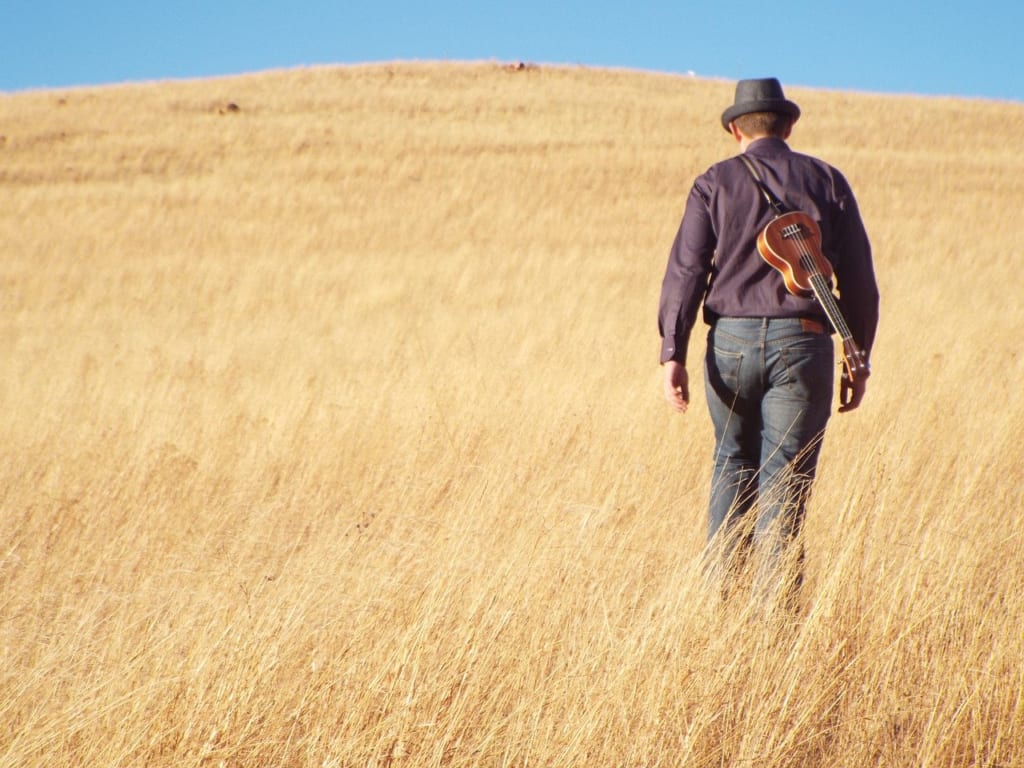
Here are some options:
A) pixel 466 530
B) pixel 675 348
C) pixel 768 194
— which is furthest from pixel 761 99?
pixel 466 530

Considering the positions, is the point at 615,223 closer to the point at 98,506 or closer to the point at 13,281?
the point at 13,281

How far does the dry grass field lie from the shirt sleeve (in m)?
0.82

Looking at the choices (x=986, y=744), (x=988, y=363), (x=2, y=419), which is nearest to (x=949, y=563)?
(x=986, y=744)

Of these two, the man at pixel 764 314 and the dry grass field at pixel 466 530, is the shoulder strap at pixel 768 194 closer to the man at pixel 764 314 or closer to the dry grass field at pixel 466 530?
the man at pixel 764 314

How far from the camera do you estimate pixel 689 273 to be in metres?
3.39

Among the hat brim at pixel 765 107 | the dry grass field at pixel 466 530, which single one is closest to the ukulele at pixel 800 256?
the hat brim at pixel 765 107

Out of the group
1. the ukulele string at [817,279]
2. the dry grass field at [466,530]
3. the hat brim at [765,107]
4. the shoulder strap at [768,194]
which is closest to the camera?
the dry grass field at [466,530]

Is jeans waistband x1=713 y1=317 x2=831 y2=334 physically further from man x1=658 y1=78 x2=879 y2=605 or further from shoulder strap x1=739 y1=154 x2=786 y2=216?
shoulder strap x1=739 y1=154 x2=786 y2=216

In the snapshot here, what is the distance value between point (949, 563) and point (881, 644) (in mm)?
595

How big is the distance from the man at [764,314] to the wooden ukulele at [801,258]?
4cm

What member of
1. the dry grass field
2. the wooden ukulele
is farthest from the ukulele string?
the dry grass field

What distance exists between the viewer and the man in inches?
127

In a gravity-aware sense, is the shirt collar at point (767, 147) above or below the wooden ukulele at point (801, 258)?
above

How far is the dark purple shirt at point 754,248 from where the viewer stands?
10.8 ft
